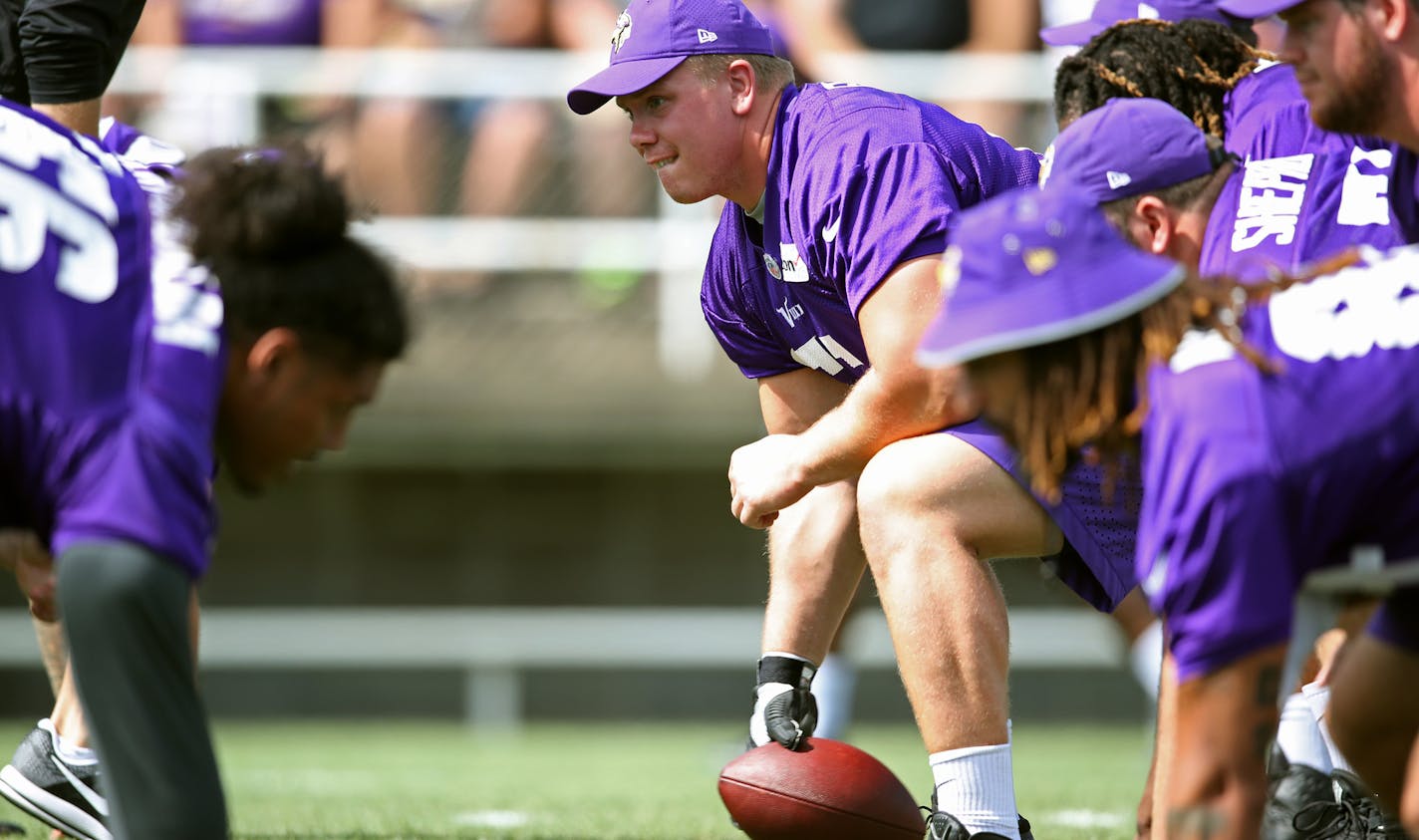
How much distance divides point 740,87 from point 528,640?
24.9 feet

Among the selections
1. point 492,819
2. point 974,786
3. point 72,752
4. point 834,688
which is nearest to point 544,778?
point 834,688

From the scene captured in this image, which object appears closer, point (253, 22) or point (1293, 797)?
point (1293, 797)

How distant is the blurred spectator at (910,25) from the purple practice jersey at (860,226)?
21.7 ft

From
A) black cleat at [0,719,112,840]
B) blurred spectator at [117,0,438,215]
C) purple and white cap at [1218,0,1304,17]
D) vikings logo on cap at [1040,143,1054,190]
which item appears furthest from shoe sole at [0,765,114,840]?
blurred spectator at [117,0,438,215]

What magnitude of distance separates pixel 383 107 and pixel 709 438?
9.37ft

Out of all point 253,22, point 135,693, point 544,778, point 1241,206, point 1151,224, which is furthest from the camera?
point 253,22

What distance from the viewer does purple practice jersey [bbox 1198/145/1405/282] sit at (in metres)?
3.83

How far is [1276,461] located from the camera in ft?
8.21

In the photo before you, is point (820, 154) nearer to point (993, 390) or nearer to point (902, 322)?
point (902, 322)

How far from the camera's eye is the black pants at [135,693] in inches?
97.2

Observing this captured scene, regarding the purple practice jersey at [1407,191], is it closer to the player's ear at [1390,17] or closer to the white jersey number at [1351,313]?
the player's ear at [1390,17]

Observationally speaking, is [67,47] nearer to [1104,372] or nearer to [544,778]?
[1104,372]

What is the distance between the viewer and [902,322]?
3.89 m

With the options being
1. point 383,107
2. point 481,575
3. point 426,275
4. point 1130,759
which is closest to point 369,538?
point 481,575
